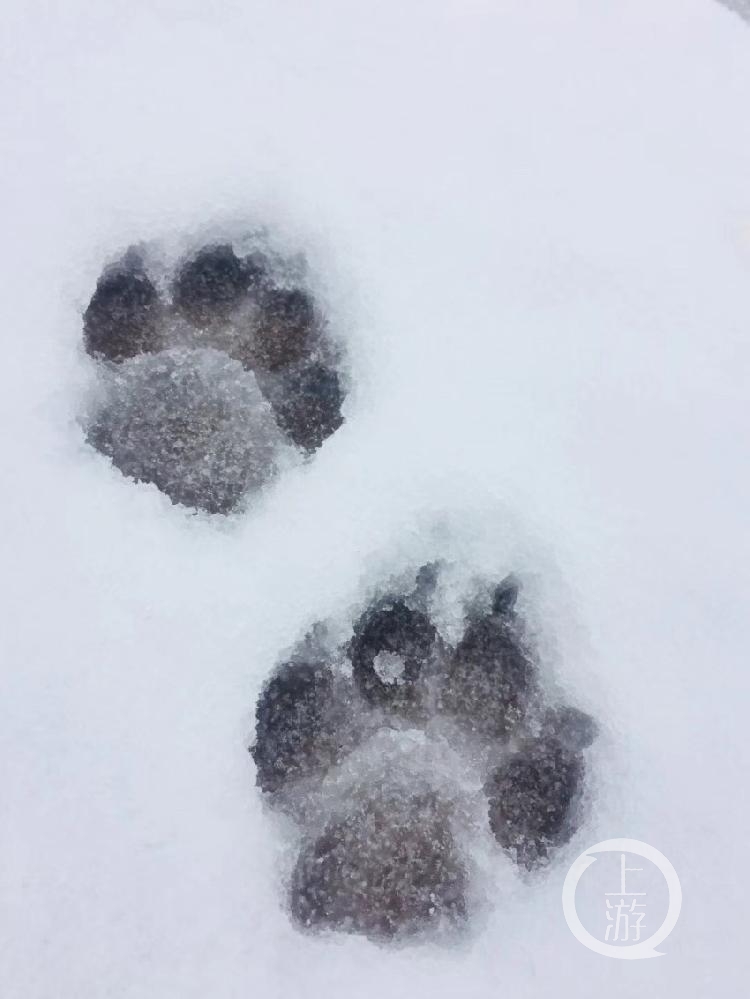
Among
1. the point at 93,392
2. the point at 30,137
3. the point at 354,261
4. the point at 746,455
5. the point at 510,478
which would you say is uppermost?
the point at 746,455

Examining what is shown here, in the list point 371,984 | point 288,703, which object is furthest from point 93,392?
point 371,984

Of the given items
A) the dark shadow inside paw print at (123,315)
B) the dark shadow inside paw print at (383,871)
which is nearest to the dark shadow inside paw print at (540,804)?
the dark shadow inside paw print at (383,871)

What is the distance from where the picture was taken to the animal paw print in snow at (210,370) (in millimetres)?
2031

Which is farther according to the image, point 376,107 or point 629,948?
point 376,107

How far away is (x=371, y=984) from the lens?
1.91 metres

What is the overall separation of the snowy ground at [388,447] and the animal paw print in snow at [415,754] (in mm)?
91

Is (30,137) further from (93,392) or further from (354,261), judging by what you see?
(354,261)

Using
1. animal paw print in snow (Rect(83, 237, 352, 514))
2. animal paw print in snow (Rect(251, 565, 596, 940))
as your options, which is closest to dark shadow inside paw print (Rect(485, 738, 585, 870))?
animal paw print in snow (Rect(251, 565, 596, 940))

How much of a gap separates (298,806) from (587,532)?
1125mm

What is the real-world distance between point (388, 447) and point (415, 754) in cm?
88

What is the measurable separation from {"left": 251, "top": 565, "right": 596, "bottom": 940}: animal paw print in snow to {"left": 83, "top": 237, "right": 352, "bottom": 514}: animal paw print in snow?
1.85 feet

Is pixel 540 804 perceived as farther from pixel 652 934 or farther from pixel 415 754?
pixel 652 934

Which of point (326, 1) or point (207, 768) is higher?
point (326, 1)

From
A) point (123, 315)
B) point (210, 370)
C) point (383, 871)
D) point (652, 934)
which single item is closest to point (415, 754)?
point (383, 871)
